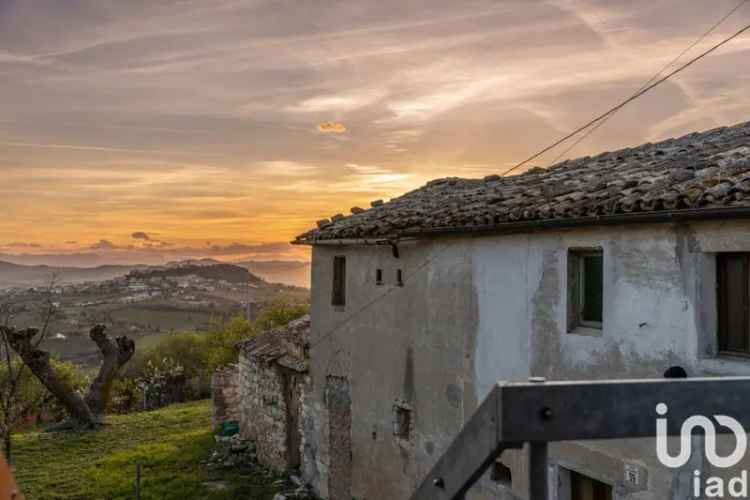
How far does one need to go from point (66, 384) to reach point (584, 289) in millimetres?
21329

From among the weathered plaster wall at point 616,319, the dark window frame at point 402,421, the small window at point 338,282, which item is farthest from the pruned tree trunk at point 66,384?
the weathered plaster wall at point 616,319

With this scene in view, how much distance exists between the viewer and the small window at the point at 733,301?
21.6 feet

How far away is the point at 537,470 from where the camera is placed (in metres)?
2.09

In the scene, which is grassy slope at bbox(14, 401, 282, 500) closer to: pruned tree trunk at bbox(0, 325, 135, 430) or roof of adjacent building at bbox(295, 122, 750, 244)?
pruned tree trunk at bbox(0, 325, 135, 430)

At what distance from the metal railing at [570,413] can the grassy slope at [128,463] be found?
527 inches

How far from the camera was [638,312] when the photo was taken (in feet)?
24.1

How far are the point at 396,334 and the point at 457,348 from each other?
5.91 feet

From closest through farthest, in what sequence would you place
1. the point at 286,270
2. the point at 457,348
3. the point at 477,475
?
the point at 477,475 < the point at 457,348 < the point at 286,270

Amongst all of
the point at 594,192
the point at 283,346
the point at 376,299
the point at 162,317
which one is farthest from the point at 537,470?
the point at 162,317

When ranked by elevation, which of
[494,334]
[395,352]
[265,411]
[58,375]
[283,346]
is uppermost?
[494,334]

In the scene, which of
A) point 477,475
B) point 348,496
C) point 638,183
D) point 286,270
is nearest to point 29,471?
point 348,496

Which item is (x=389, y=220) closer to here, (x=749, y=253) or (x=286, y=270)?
(x=749, y=253)

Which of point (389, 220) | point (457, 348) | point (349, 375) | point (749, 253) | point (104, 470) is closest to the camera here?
point (749, 253)

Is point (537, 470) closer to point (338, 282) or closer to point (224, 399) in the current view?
point (338, 282)
